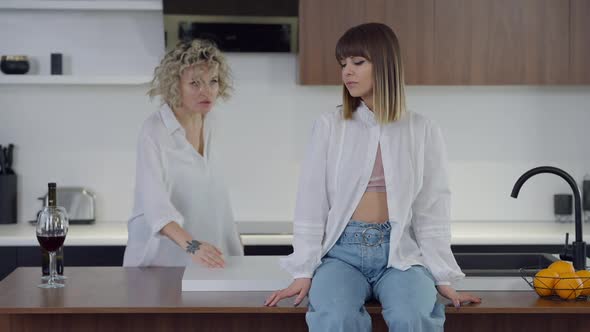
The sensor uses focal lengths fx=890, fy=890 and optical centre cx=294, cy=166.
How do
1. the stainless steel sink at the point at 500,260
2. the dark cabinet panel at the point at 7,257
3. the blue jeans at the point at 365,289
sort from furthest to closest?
the dark cabinet panel at the point at 7,257 < the stainless steel sink at the point at 500,260 < the blue jeans at the point at 365,289

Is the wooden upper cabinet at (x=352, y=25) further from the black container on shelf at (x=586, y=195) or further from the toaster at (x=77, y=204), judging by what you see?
the toaster at (x=77, y=204)

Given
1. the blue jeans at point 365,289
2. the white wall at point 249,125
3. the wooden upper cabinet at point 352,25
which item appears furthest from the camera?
the white wall at point 249,125

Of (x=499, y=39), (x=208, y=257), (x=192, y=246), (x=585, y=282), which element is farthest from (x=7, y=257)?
(x=585, y=282)

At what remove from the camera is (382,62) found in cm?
243

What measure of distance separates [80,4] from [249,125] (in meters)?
1.01

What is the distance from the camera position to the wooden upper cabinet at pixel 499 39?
4.16 meters

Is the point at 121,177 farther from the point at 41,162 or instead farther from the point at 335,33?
the point at 335,33

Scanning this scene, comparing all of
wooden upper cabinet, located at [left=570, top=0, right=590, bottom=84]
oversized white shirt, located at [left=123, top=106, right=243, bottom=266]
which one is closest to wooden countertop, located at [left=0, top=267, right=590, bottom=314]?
oversized white shirt, located at [left=123, top=106, right=243, bottom=266]

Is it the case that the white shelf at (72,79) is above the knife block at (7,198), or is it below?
above

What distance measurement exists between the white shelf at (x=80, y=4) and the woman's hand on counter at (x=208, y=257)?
179cm

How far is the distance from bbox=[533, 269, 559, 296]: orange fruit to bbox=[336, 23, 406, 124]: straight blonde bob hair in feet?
1.88

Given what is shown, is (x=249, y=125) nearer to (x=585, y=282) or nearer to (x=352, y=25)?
(x=352, y=25)

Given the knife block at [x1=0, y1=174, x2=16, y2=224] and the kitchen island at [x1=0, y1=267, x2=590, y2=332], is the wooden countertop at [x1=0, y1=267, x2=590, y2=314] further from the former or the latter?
the knife block at [x1=0, y1=174, x2=16, y2=224]

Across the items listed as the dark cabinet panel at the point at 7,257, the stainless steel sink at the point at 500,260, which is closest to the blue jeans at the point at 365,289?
the stainless steel sink at the point at 500,260
